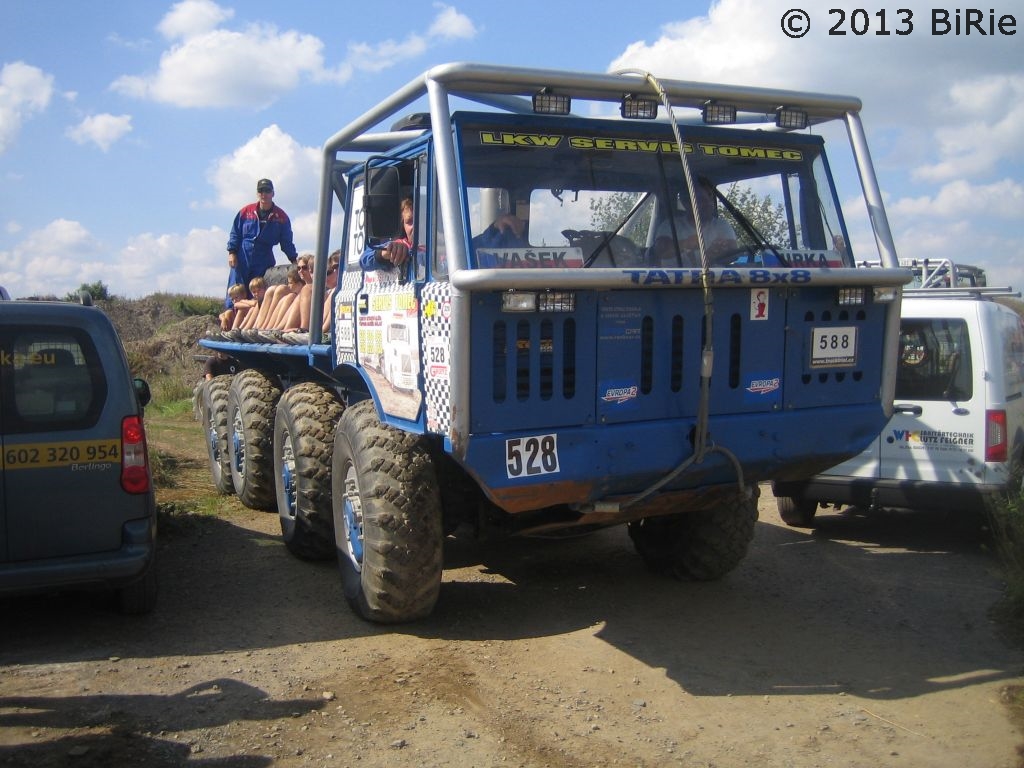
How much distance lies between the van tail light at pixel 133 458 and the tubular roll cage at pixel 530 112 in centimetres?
191

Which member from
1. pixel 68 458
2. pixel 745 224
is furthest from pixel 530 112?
pixel 68 458

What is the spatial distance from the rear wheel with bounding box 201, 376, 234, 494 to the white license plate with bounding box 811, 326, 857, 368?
233 inches

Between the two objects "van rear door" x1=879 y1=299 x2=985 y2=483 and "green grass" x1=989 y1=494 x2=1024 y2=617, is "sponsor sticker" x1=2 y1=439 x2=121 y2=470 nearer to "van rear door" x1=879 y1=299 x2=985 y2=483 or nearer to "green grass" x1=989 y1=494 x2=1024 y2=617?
"green grass" x1=989 y1=494 x2=1024 y2=617

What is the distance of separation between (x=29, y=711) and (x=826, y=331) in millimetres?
4285

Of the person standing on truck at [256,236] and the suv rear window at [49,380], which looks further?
the person standing on truck at [256,236]

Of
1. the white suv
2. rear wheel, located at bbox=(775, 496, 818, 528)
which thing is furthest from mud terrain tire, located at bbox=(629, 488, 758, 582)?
rear wheel, located at bbox=(775, 496, 818, 528)

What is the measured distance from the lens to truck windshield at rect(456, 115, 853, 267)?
4.91 metres

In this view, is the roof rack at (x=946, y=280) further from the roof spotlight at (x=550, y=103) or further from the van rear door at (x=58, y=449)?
the van rear door at (x=58, y=449)

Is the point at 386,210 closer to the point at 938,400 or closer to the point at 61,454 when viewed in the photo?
the point at 61,454

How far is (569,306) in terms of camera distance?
457 centimetres

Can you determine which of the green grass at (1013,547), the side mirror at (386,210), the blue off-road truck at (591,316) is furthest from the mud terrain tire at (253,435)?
the green grass at (1013,547)

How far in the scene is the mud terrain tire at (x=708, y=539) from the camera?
6242mm

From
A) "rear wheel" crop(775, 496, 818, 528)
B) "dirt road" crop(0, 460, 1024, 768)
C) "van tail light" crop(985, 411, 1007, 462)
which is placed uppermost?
"van tail light" crop(985, 411, 1007, 462)

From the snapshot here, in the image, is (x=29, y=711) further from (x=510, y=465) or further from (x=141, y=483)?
(x=510, y=465)
